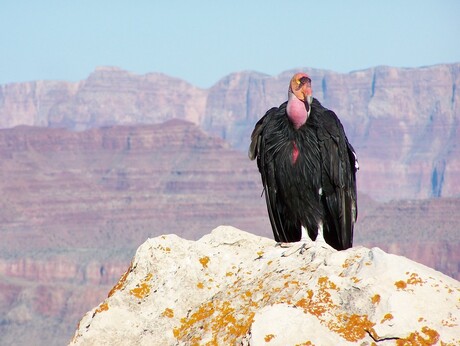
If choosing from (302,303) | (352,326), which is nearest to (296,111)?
(302,303)

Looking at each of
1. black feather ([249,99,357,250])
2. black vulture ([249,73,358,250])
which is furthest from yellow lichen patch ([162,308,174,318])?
black feather ([249,99,357,250])

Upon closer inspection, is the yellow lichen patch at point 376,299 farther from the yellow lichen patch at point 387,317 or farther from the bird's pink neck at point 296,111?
the bird's pink neck at point 296,111

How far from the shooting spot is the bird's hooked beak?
37.8 feet

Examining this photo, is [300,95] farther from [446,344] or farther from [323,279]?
[446,344]

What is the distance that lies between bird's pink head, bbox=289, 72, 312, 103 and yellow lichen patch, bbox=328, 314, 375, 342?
3.54 m

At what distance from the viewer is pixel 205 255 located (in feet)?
33.3

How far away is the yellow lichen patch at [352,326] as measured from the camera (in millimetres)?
8234

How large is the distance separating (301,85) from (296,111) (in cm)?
44

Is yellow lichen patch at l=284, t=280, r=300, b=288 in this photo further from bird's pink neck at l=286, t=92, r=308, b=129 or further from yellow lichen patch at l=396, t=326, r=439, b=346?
bird's pink neck at l=286, t=92, r=308, b=129

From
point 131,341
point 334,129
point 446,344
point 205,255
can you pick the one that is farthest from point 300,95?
point 446,344

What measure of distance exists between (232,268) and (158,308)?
0.68 m

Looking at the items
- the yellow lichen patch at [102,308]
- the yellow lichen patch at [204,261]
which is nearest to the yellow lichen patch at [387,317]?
the yellow lichen patch at [204,261]

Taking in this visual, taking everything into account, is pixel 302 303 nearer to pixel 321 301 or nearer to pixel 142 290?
pixel 321 301

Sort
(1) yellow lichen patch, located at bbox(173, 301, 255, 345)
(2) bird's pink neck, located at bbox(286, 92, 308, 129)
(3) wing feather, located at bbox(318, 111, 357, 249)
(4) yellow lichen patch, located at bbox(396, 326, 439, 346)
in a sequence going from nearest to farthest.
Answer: (4) yellow lichen patch, located at bbox(396, 326, 439, 346) → (1) yellow lichen patch, located at bbox(173, 301, 255, 345) → (2) bird's pink neck, located at bbox(286, 92, 308, 129) → (3) wing feather, located at bbox(318, 111, 357, 249)
